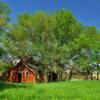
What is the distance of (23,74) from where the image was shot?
5972 centimetres

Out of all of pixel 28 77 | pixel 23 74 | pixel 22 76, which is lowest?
pixel 28 77

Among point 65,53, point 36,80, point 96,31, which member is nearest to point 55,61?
point 65,53

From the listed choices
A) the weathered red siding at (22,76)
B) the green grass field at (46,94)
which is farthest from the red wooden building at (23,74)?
the green grass field at (46,94)

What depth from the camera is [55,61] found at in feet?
183

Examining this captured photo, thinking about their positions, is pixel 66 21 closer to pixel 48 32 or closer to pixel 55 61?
pixel 48 32

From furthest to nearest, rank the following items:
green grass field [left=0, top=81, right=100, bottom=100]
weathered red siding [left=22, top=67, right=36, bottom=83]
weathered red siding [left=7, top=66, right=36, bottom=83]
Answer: weathered red siding [left=7, top=66, right=36, bottom=83] → weathered red siding [left=22, top=67, right=36, bottom=83] → green grass field [left=0, top=81, right=100, bottom=100]

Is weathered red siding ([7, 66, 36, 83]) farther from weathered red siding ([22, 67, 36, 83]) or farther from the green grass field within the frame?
the green grass field

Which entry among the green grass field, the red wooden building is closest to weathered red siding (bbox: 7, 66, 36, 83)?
the red wooden building

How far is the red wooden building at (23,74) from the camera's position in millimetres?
59053

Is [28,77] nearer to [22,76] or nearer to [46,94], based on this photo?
[22,76]

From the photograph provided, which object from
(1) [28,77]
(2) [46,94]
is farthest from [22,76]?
(2) [46,94]

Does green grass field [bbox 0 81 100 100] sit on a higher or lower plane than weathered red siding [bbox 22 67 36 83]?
lower

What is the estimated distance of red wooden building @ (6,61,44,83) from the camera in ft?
194

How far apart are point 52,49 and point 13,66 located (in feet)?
34.0
